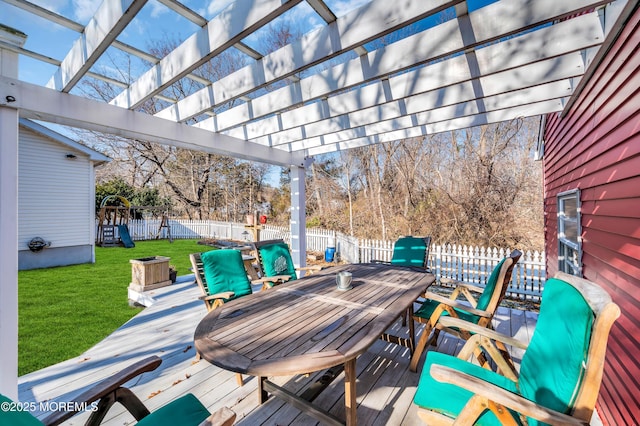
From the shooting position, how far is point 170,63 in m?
2.28

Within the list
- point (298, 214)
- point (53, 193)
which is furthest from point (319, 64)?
point (53, 193)

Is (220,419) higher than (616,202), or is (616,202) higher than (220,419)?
(616,202)

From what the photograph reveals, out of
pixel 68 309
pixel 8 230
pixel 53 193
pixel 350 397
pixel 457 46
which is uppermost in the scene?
pixel 457 46

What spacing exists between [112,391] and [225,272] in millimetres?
1758

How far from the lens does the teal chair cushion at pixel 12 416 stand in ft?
2.68

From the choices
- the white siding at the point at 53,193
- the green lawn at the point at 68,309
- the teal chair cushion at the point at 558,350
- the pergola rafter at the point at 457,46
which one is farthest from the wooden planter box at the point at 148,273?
the teal chair cushion at the point at 558,350

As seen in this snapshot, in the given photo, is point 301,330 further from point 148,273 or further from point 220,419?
point 148,273

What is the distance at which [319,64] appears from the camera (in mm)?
2307

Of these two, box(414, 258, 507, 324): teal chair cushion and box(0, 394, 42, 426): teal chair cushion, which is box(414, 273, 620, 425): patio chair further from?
box(0, 394, 42, 426): teal chair cushion

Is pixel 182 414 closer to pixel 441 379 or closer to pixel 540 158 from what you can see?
pixel 441 379

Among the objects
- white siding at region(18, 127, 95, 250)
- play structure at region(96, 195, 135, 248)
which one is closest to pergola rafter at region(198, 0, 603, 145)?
white siding at region(18, 127, 95, 250)

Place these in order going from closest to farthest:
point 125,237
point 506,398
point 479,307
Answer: point 506,398
point 479,307
point 125,237

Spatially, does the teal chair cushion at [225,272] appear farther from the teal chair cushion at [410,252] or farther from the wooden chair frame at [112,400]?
the teal chair cushion at [410,252]

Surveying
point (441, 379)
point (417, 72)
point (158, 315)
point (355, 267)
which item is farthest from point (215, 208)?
point (441, 379)
